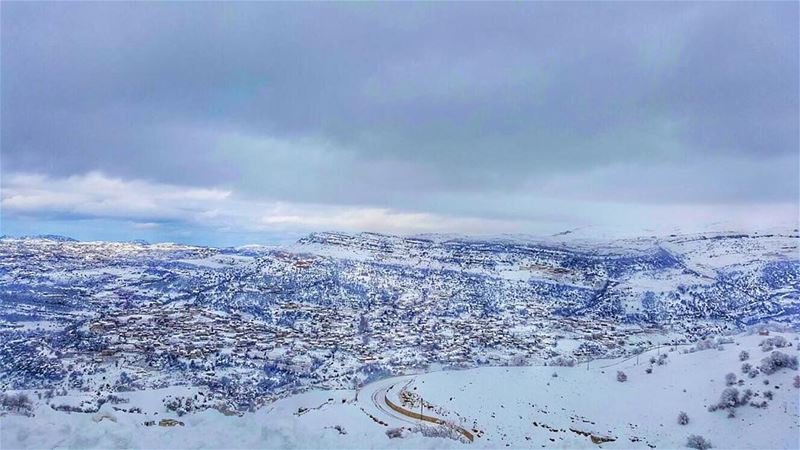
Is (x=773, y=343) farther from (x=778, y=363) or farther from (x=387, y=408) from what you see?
(x=387, y=408)

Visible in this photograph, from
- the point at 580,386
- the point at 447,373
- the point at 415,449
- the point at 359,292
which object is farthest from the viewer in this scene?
the point at 359,292

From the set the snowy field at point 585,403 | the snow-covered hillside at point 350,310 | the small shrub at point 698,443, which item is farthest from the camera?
the snow-covered hillside at point 350,310

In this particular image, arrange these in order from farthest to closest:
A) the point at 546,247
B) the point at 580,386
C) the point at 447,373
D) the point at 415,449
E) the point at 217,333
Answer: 1. the point at 546,247
2. the point at 217,333
3. the point at 447,373
4. the point at 580,386
5. the point at 415,449

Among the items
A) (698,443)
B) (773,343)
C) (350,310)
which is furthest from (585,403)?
(350,310)

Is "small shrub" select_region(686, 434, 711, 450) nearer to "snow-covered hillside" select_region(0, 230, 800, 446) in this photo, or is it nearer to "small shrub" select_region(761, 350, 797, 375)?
"small shrub" select_region(761, 350, 797, 375)

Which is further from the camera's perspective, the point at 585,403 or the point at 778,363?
the point at 585,403

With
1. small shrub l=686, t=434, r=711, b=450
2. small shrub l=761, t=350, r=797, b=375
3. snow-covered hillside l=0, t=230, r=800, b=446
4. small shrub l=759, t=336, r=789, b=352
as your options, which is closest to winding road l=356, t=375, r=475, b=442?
snow-covered hillside l=0, t=230, r=800, b=446

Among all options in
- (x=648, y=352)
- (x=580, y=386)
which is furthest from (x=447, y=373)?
(x=648, y=352)

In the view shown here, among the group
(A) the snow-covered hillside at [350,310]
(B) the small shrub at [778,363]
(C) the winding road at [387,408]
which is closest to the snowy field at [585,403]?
(C) the winding road at [387,408]

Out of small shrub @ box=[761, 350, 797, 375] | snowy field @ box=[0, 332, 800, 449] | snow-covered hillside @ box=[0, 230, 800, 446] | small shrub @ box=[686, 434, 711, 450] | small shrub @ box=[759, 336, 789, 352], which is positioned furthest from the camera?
snow-covered hillside @ box=[0, 230, 800, 446]

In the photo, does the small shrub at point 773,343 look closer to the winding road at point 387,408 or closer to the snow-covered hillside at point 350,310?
the snow-covered hillside at point 350,310

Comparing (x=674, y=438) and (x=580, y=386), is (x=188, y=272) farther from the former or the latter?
(x=674, y=438)
